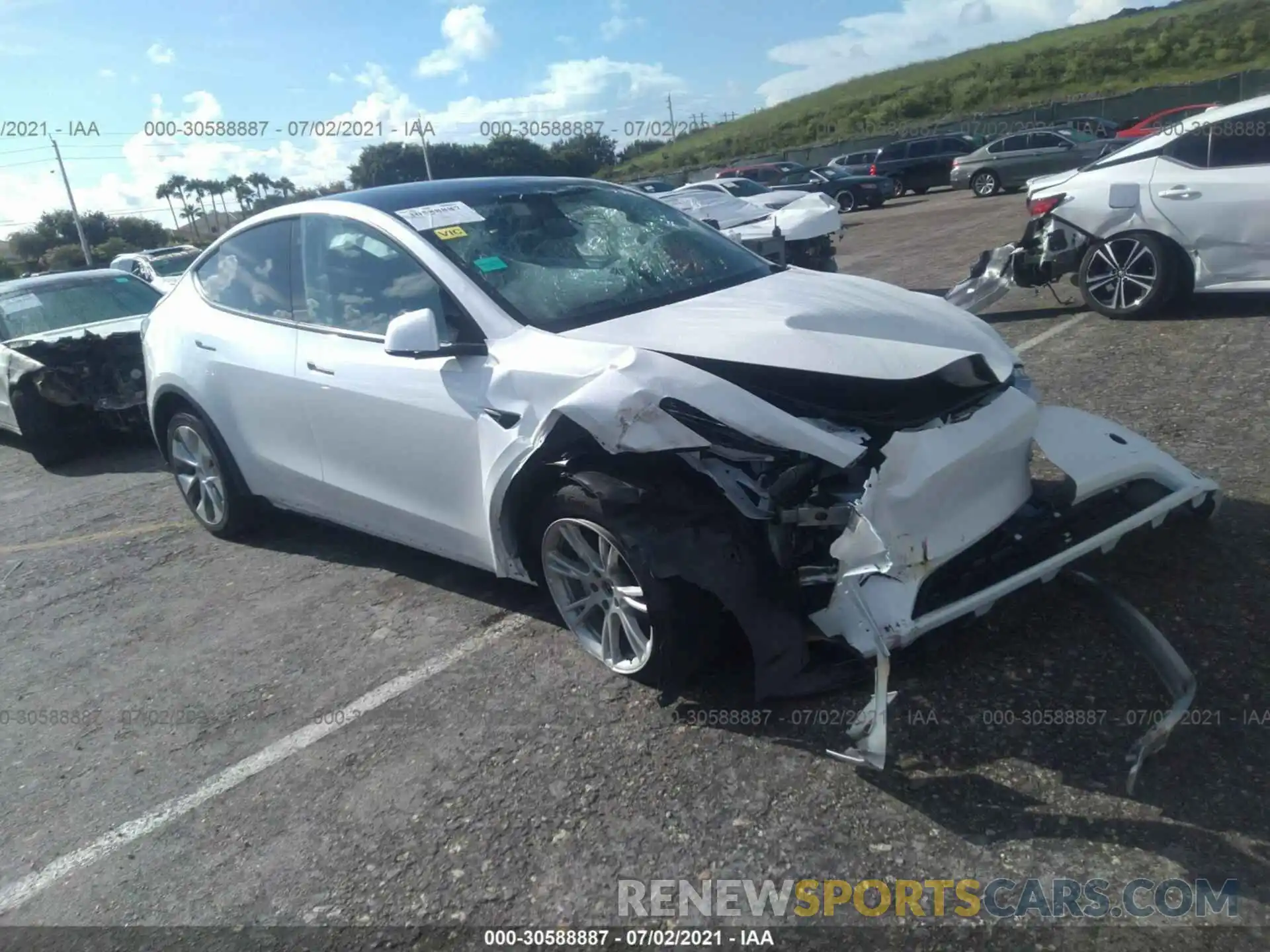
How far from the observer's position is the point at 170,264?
17.5 m

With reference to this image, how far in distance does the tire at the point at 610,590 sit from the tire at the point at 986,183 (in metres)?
24.3

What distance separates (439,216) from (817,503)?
2107 millimetres

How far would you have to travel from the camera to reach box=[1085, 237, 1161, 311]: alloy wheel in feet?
24.9

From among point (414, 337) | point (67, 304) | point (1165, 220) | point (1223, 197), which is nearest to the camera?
point (414, 337)

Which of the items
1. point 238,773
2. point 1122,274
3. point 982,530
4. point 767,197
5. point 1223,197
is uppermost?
point 767,197

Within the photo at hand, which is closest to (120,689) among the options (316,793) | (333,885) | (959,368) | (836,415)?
(316,793)

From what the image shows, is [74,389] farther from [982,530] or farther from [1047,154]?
[1047,154]

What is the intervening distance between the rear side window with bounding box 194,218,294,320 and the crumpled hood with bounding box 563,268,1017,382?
73.0 inches

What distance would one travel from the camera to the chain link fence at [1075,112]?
37.9 meters

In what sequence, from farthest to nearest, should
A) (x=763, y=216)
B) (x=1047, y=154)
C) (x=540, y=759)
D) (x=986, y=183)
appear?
(x=986, y=183) < (x=1047, y=154) < (x=763, y=216) < (x=540, y=759)

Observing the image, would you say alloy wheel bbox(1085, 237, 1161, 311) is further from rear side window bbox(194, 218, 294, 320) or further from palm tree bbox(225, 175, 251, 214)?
palm tree bbox(225, 175, 251, 214)

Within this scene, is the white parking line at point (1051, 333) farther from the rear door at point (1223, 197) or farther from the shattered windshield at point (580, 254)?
the shattered windshield at point (580, 254)

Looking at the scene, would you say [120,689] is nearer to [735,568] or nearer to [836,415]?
[735,568]

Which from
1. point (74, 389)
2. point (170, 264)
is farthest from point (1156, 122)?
point (74, 389)
